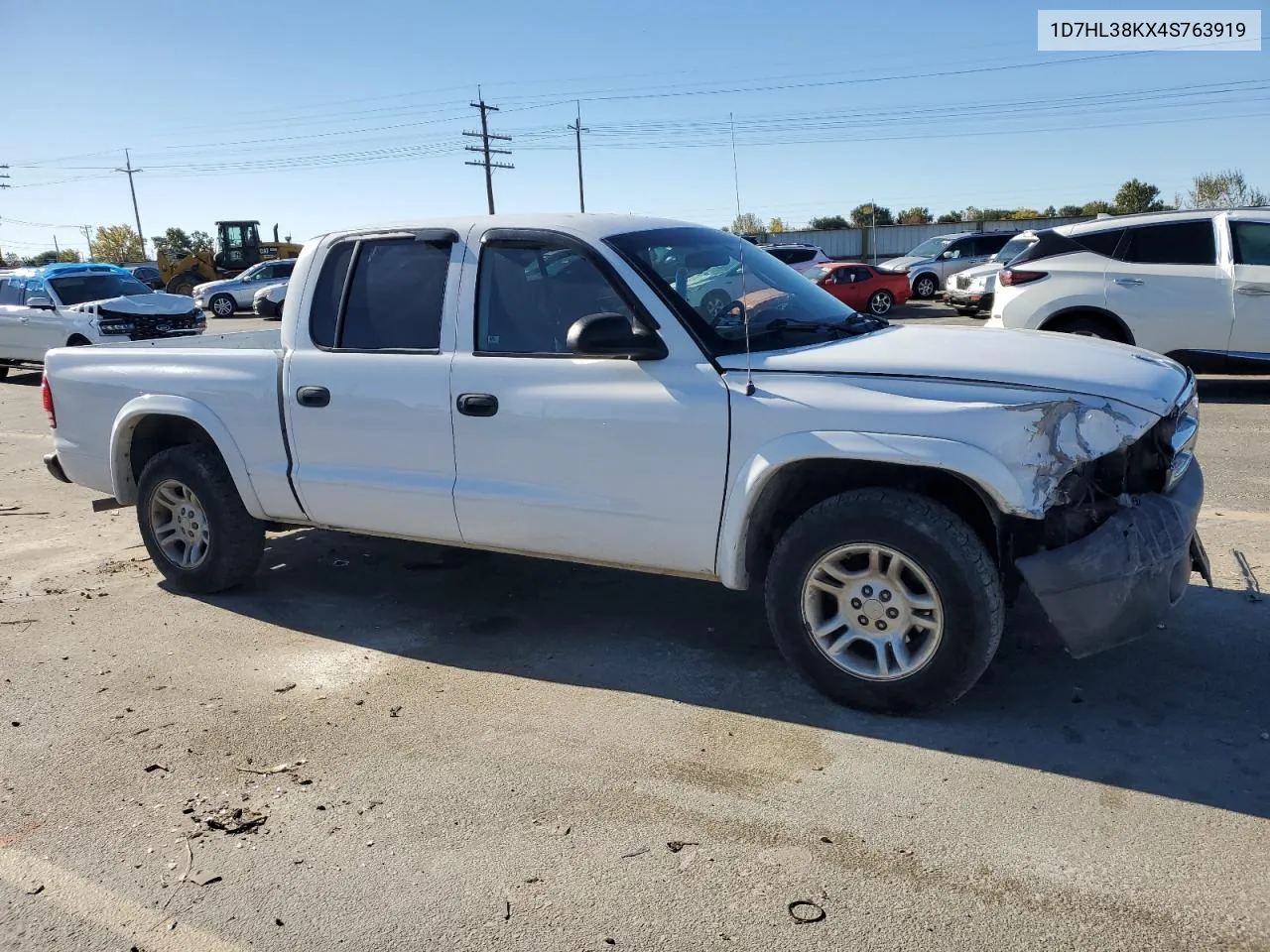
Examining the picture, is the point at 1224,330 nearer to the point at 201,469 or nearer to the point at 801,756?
the point at 801,756

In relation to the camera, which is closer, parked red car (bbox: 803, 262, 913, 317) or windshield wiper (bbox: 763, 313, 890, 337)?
windshield wiper (bbox: 763, 313, 890, 337)

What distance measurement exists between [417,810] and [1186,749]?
8.35 ft

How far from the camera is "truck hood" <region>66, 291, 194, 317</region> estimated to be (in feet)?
54.5

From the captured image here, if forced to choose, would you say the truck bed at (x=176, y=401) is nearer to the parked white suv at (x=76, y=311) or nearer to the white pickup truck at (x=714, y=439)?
the white pickup truck at (x=714, y=439)

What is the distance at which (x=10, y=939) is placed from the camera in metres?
2.86

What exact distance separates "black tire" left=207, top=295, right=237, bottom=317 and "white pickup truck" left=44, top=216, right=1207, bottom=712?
93.2ft

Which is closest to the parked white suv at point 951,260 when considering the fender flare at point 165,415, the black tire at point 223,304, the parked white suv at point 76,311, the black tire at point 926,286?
the black tire at point 926,286

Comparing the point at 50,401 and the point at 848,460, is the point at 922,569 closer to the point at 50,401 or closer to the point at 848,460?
the point at 848,460

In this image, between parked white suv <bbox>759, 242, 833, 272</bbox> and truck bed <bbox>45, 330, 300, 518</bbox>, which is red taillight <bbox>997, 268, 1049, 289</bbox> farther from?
parked white suv <bbox>759, 242, 833, 272</bbox>

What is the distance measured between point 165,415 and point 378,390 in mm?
1561

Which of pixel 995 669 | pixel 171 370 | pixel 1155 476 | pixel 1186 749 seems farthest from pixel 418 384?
pixel 1186 749

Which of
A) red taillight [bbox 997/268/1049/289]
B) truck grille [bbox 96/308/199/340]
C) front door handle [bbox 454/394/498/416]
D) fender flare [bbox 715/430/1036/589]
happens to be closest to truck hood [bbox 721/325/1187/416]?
fender flare [bbox 715/430/1036/589]

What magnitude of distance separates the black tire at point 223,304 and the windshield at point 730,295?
29861 millimetres

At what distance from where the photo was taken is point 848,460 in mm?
3816
